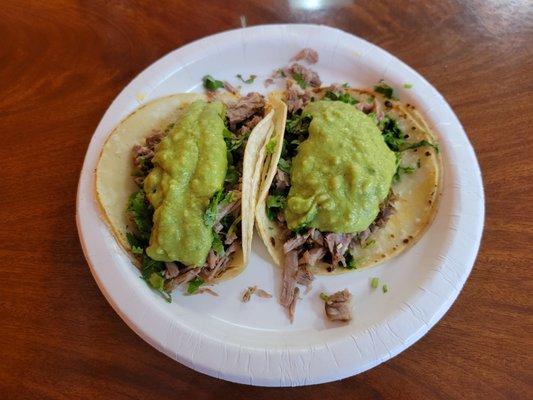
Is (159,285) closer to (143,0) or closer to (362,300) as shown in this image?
(362,300)

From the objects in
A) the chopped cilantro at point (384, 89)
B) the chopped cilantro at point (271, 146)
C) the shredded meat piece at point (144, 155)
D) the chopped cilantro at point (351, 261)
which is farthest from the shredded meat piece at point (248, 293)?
the chopped cilantro at point (384, 89)

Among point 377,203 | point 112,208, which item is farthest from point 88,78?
point 377,203

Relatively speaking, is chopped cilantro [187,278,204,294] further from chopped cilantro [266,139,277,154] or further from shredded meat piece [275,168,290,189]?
chopped cilantro [266,139,277,154]

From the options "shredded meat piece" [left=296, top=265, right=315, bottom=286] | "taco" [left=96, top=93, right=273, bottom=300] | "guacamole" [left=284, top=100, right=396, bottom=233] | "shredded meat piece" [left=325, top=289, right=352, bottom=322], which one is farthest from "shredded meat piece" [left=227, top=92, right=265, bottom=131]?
"shredded meat piece" [left=325, top=289, right=352, bottom=322]

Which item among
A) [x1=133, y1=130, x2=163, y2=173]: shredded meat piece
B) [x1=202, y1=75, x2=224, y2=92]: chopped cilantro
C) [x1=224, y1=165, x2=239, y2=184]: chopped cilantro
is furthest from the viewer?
[x1=202, y1=75, x2=224, y2=92]: chopped cilantro

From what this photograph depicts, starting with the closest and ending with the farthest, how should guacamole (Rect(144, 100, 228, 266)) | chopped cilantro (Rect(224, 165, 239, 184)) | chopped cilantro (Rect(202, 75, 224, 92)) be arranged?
guacamole (Rect(144, 100, 228, 266)), chopped cilantro (Rect(224, 165, 239, 184)), chopped cilantro (Rect(202, 75, 224, 92))

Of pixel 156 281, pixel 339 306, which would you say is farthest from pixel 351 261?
pixel 156 281
